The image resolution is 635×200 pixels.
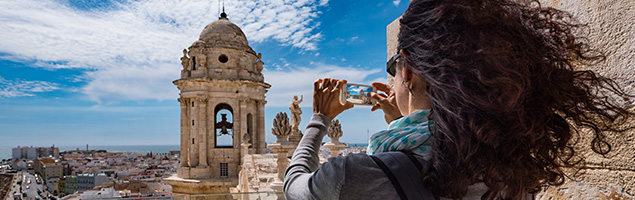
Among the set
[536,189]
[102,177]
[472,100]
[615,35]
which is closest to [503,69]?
[472,100]

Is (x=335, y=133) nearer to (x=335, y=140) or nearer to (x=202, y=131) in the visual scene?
(x=335, y=140)

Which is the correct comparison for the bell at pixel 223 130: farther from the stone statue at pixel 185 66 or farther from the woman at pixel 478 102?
the woman at pixel 478 102

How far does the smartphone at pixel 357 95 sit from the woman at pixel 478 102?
0.34m

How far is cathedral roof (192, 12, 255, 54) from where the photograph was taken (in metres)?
19.8

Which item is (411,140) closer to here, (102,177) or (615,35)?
(615,35)

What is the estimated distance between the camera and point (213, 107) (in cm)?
1938

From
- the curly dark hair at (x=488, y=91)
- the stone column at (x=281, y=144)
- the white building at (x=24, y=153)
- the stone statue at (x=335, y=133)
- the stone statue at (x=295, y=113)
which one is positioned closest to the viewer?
the curly dark hair at (x=488, y=91)

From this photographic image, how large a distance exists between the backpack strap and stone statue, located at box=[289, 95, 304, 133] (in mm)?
7340

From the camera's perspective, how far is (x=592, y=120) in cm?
97

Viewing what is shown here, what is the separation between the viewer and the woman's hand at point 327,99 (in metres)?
1.18

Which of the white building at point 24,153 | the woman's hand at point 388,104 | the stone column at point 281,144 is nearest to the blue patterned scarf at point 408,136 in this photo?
the woman's hand at point 388,104

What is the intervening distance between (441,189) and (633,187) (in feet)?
3.05

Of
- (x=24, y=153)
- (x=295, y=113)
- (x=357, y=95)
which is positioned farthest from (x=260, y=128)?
(x=24, y=153)

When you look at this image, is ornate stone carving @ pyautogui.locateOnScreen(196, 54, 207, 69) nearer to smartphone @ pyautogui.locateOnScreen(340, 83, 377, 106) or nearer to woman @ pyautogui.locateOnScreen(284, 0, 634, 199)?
smartphone @ pyautogui.locateOnScreen(340, 83, 377, 106)
